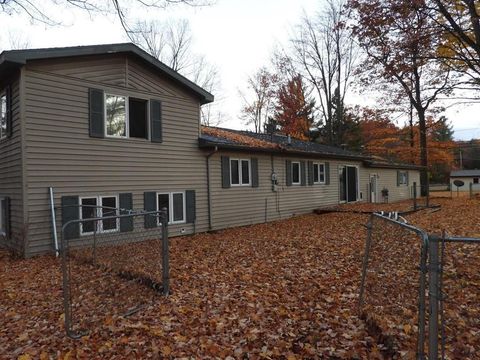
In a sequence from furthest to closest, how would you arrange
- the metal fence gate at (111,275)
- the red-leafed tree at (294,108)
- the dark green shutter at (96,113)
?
the red-leafed tree at (294,108) < the dark green shutter at (96,113) < the metal fence gate at (111,275)

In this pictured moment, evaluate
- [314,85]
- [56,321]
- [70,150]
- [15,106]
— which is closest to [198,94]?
[70,150]

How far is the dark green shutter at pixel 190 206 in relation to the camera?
11836 mm

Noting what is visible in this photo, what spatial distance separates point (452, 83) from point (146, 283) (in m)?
19.7

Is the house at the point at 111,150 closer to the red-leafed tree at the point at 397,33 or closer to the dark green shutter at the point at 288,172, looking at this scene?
the dark green shutter at the point at 288,172

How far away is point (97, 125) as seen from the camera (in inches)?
383

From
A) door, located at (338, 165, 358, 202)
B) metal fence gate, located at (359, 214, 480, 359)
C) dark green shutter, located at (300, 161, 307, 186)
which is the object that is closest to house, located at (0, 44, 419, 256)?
dark green shutter, located at (300, 161, 307, 186)

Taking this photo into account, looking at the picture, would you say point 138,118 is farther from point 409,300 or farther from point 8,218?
point 409,300

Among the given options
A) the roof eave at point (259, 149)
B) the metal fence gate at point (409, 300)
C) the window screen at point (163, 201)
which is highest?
the roof eave at point (259, 149)

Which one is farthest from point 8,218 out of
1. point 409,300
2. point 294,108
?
point 294,108

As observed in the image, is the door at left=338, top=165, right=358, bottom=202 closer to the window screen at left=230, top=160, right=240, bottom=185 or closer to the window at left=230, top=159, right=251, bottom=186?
the window at left=230, top=159, right=251, bottom=186

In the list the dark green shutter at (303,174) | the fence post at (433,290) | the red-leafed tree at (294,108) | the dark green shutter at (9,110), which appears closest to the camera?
the fence post at (433,290)

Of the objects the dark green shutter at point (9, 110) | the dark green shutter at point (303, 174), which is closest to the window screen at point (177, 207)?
the dark green shutter at point (9, 110)

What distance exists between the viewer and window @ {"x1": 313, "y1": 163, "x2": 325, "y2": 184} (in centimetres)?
1800

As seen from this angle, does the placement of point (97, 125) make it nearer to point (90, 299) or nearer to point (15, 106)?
point (15, 106)
